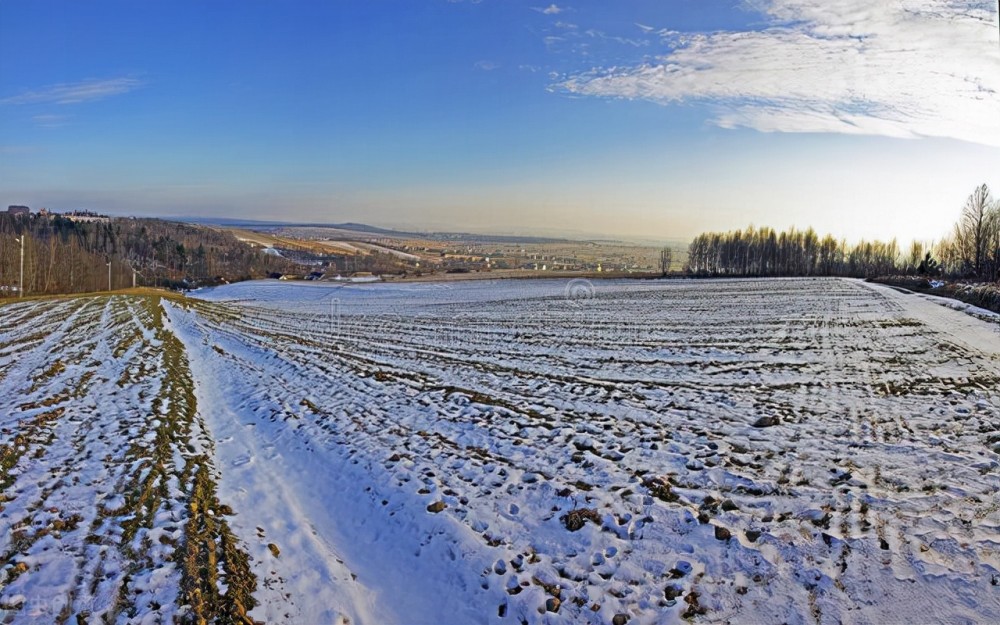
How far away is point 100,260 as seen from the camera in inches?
4215

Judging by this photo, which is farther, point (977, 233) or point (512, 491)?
point (977, 233)

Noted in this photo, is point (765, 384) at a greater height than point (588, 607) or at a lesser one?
greater

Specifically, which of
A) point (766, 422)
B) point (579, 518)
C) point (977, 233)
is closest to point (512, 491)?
point (579, 518)

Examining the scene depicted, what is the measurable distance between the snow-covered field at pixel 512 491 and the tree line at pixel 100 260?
85.5 meters

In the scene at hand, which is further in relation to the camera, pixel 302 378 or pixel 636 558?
pixel 302 378

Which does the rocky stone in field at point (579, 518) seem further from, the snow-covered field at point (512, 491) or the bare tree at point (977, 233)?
the bare tree at point (977, 233)

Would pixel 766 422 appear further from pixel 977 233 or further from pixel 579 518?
pixel 977 233

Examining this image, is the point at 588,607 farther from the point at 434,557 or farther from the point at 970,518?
the point at 970,518

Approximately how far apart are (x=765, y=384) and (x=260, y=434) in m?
13.7

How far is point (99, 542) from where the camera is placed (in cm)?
706

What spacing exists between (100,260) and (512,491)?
426 ft

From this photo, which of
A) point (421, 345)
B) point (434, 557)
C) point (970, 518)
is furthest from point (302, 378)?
point (970, 518)

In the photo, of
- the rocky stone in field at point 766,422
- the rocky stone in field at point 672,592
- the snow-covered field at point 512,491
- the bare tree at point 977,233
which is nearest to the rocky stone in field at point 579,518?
the snow-covered field at point 512,491

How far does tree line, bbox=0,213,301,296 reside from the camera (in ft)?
267
